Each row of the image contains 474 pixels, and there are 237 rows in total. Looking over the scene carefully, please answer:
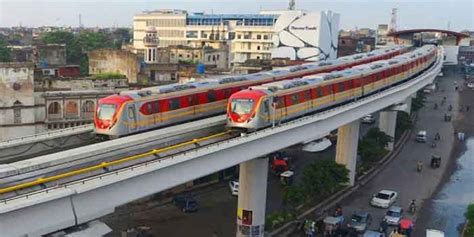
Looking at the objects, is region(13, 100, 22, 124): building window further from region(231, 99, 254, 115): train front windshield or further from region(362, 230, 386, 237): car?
region(362, 230, 386, 237): car

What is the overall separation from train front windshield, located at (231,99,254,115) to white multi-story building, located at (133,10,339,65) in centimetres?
5432

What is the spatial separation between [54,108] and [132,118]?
13.2m

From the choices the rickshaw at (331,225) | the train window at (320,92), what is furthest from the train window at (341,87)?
the rickshaw at (331,225)

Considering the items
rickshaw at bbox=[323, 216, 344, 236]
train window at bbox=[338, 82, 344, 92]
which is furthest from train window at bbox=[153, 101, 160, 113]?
train window at bbox=[338, 82, 344, 92]

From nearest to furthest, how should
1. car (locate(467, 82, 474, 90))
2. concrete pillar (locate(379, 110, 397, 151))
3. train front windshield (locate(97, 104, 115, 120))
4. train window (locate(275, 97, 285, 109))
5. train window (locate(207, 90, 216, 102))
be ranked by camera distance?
train front windshield (locate(97, 104, 115, 120)), train window (locate(275, 97, 285, 109)), train window (locate(207, 90, 216, 102)), concrete pillar (locate(379, 110, 397, 151)), car (locate(467, 82, 474, 90))

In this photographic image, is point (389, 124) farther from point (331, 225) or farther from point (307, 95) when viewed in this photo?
point (331, 225)

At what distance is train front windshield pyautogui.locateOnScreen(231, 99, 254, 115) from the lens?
2287 cm

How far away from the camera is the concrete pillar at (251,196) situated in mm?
24312

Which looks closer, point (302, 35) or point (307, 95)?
point (307, 95)

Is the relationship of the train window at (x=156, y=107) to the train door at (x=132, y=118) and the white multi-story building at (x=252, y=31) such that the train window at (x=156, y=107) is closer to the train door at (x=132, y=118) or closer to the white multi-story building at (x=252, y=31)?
the train door at (x=132, y=118)

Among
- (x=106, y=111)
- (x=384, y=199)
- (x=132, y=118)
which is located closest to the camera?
(x=106, y=111)

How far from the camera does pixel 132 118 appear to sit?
72.4 feet

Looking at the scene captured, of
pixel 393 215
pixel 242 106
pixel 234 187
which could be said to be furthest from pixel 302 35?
pixel 242 106

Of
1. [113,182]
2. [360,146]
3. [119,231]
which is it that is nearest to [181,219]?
[119,231]
